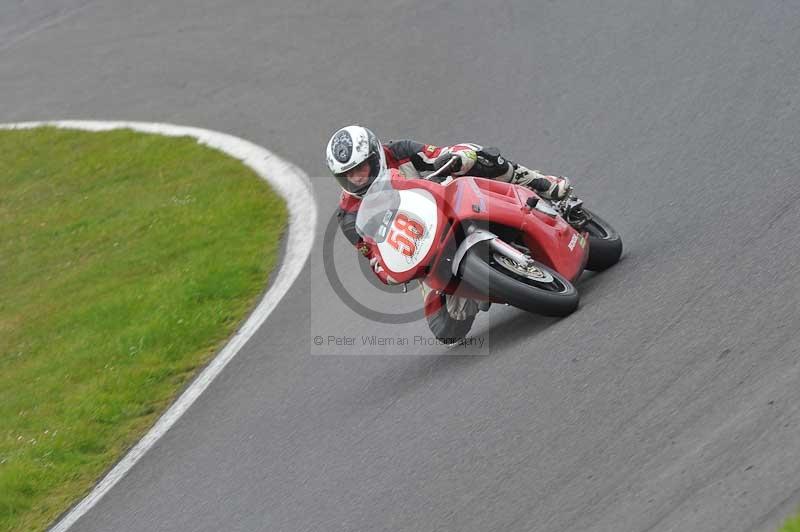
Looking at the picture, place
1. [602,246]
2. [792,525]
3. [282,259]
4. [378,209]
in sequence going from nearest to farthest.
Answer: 1. [792,525]
2. [378,209]
3. [602,246]
4. [282,259]

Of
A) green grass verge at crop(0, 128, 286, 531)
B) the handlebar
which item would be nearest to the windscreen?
the handlebar

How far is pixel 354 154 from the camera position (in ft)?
21.7

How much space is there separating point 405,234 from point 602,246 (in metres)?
1.41

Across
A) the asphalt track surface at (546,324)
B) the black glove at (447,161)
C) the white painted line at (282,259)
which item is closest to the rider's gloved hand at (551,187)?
the asphalt track surface at (546,324)

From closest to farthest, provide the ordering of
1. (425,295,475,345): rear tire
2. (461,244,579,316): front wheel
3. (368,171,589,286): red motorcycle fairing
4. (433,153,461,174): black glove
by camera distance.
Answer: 1. (461,244,579,316): front wheel
2. (368,171,589,286): red motorcycle fairing
3. (433,153,461,174): black glove
4. (425,295,475,345): rear tire

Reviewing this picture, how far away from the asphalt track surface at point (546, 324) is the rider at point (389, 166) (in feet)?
2.46

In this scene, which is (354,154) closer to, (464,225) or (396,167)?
(396,167)

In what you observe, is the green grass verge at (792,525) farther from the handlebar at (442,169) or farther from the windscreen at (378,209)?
the handlebar at (442,169)

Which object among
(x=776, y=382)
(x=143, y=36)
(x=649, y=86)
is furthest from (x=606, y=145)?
(x=143, y=36)

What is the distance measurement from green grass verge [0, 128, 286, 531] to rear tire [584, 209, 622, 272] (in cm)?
289

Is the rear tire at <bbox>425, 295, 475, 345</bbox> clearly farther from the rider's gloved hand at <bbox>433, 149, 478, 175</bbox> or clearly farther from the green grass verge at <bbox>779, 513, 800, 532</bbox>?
the green grass verge at <bbox>779, 513, 800, 532</bbox>

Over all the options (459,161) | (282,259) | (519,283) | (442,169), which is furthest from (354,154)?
(282,259)

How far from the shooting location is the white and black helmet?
6.61m

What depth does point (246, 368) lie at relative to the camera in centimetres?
805
